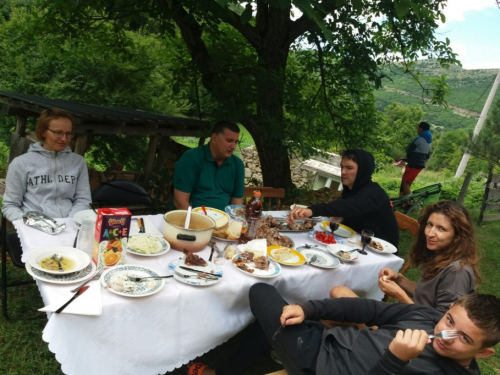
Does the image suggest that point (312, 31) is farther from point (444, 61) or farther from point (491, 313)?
point (491, 313)

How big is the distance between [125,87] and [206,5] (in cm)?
663

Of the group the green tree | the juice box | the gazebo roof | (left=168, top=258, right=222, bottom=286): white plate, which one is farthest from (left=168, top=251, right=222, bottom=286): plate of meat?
the green tree

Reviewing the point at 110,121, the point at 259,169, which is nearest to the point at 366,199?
the point at 110,121

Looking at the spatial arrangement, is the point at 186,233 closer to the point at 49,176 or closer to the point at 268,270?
the point at 268,270

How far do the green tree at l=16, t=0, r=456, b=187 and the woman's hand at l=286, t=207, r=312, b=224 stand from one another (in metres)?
1.86

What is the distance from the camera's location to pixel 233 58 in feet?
16.8

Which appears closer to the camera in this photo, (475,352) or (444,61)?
(475,352)

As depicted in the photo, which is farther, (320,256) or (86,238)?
(320,256)

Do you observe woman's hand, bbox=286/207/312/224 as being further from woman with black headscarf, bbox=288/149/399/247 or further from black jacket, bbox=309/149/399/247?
black jacket, bbox=309/149/399/247

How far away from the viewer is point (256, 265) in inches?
78.3

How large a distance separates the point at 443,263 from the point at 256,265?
42.5 inches

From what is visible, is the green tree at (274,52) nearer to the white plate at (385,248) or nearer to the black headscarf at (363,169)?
the black headscarf at (363,169)

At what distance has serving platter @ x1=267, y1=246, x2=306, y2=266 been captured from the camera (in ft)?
6.87

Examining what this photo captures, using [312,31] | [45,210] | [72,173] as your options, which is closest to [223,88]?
[312,31]
